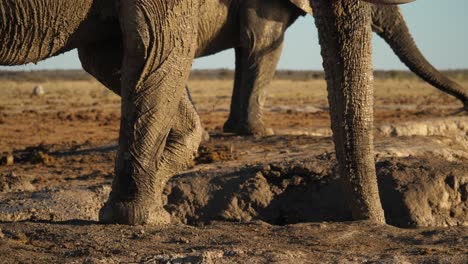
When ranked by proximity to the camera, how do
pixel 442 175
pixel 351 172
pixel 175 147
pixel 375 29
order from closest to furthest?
pixel 351 172 < pixel 175 147 < pixel 442 175 < pixel 375 29

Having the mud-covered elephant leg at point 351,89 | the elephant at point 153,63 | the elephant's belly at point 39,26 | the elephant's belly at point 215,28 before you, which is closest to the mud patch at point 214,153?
the elephant's belly at point 215,28

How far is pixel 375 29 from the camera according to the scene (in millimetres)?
11617

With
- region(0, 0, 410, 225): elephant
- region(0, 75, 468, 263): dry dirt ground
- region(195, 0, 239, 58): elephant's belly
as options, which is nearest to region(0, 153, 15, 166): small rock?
region(0, 75, 468, 263): dry dirt ground

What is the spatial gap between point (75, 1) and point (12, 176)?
11.0 feet

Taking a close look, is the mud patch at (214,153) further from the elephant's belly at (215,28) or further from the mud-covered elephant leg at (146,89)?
the mud-covered elephant leg at (146,89)

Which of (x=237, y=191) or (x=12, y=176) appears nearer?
(x=237, y=191)

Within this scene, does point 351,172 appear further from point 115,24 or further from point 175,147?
point 115,24

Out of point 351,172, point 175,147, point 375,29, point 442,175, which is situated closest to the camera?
point 351,172

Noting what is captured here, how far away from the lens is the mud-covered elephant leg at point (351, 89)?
209 inches

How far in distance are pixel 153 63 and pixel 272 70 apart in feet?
20.3

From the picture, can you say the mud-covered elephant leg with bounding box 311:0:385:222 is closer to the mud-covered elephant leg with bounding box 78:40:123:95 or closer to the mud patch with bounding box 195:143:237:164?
the mud-covered elephant leg with bounding box 78:40:123:95

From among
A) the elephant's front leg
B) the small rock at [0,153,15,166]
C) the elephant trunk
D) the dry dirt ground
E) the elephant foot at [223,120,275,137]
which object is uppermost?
the elephant trunk

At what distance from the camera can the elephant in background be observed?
449 inches

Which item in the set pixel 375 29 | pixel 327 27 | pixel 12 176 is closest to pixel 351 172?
pixel 327 27
